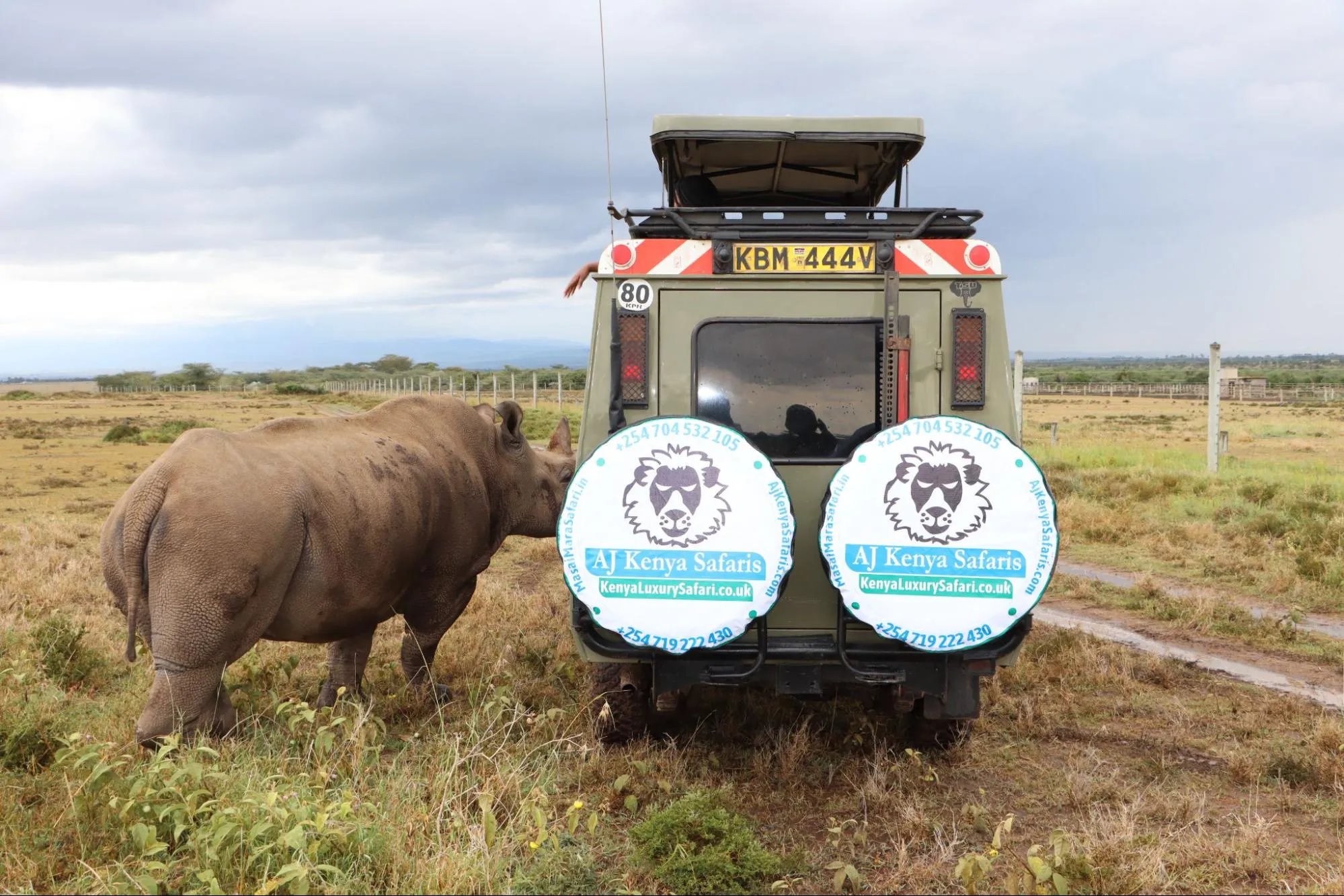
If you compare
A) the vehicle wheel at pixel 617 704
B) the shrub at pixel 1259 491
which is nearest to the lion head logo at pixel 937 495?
the vehicle wheel at pixel 617 704

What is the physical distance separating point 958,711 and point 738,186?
4.41 m

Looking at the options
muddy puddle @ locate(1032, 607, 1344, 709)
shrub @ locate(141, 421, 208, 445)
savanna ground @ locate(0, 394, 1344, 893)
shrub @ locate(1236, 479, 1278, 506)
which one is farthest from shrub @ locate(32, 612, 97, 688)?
shrub @ locate(141, 421, 208, 445)

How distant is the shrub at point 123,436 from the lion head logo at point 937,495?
29422 mm

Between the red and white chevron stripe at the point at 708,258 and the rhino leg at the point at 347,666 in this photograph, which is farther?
the rhino leg at the point at 347,666

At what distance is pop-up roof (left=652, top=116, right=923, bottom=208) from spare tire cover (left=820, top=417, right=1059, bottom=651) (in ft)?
6.83

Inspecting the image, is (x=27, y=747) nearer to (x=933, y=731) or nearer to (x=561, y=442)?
(x=561, y=442)

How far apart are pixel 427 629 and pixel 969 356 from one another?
363cm

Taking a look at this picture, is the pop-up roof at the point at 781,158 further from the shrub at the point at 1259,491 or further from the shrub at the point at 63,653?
the shrub at the point at 1259,491

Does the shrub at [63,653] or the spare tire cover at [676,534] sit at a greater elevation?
the spare tire cover at [676,534]

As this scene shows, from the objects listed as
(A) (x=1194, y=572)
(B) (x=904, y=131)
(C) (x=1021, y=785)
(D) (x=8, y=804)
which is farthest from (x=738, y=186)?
(A) (x=1194, y=572)

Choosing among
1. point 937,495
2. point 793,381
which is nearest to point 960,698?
point 937,495

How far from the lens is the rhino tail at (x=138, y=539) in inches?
181

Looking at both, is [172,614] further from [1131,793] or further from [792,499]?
[1131,793]

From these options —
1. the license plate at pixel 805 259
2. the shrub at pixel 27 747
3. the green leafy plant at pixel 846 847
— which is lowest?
the green leafy plant at pixel 846 847
